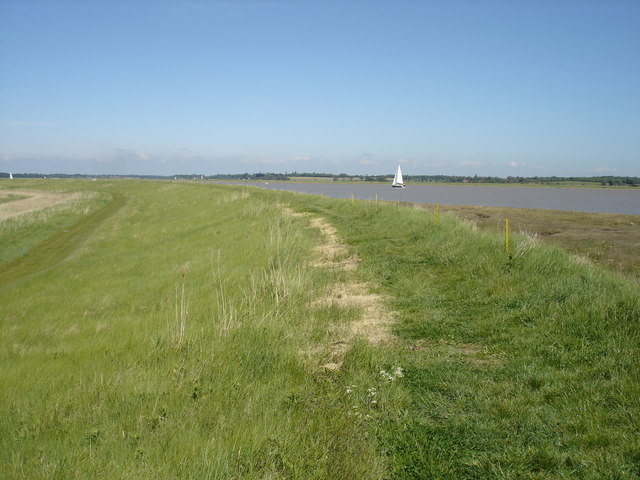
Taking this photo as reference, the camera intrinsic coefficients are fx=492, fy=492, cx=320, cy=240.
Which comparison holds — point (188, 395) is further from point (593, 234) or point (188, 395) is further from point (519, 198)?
point (519, 198)

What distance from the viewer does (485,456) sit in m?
4.30

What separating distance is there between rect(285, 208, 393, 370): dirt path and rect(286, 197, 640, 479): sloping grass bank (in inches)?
12.7

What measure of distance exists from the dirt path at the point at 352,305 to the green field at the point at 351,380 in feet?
0.23

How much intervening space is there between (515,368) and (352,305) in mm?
3823

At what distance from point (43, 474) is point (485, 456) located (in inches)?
146

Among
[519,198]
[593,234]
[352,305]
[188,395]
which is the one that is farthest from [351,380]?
[519,198]

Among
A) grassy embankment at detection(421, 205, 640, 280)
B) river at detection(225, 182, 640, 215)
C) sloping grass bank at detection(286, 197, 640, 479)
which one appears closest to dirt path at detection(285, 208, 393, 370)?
sloping grass bank at detection(286, 197, 640, 479)

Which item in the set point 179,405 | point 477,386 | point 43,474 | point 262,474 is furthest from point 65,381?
point 477,386

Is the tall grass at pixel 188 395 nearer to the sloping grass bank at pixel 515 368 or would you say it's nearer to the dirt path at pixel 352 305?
the dirt path at pixel 352 305

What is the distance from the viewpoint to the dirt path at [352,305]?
7312mm

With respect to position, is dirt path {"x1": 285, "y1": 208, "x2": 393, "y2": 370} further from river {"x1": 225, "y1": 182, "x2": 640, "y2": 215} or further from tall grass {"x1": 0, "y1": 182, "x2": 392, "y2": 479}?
river {"x1": 225, "y1": 182, "x2": 640, "y2": 215}

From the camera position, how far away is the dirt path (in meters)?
7.31

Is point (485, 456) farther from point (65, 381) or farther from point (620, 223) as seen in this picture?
point (620, 223)

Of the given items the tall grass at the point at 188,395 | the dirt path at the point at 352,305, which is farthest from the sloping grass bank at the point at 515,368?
the tall grass at the point at 188,395
